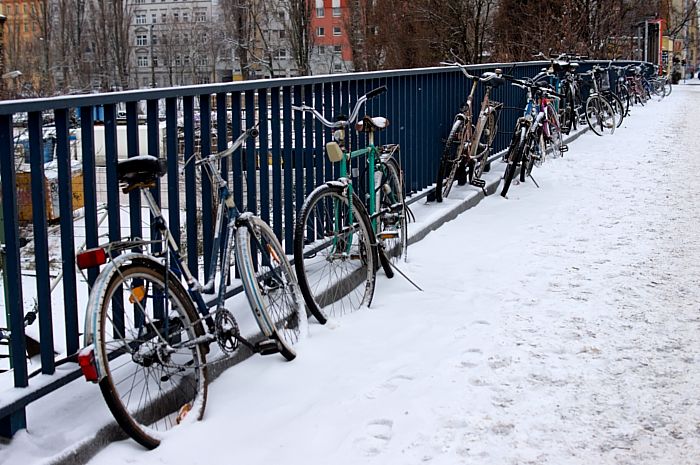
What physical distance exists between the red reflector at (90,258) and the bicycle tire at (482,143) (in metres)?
6.46

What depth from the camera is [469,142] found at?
9.71m

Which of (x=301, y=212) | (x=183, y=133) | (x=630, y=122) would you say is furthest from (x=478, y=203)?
(x=630, y=122)

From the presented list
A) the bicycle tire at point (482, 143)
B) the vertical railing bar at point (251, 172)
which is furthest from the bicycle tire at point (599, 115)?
the vertical railing bar at point (251, 172)

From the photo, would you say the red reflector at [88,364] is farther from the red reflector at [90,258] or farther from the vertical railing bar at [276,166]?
the vertical railing bar at [276,166]

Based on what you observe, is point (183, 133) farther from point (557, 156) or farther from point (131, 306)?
point (557, 156)

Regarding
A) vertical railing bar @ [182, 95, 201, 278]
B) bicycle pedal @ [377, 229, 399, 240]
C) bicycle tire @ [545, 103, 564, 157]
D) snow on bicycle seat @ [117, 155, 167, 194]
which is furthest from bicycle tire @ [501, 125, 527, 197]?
snow on bicycle seat @ [117, 155, 167, 194]

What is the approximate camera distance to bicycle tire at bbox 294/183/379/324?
18.6 feet

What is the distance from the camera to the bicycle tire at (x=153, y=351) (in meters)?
3.87

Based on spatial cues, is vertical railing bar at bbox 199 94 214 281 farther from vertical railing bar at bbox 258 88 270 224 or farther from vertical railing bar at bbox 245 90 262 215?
vertical railing bar at bbox 258 88 270 224

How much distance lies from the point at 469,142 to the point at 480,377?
538cm

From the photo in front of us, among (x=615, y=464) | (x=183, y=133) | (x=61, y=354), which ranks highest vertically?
(x=183, y=133)

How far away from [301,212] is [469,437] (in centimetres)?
174

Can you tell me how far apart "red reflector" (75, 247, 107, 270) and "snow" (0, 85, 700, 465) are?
566 millimetres

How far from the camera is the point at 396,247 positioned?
697 centimetres
